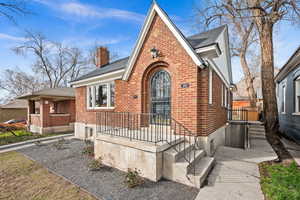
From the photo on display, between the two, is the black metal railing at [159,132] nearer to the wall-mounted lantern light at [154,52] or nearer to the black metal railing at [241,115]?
the wall-mounted lantern light at [154,52]

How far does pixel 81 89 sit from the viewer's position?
9.84m

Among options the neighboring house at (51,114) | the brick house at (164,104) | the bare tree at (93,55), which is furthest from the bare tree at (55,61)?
the brick house at (164,104)

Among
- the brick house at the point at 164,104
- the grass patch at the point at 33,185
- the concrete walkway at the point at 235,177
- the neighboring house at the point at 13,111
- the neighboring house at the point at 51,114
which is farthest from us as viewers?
the neighboring house at the point at 13,111

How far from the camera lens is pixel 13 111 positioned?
2138 centimetres

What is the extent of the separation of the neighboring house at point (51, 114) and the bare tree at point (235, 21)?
1213 centimetres

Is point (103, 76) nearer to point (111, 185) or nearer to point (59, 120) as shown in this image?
point (111, 185)

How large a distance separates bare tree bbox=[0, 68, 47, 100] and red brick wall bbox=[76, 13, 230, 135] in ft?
98.0

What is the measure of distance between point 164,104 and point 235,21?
850cm

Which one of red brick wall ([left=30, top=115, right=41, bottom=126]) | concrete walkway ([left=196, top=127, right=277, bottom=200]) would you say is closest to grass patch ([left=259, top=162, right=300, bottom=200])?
concrete walkway ([left=196, top=127, right=277, bottom=200])

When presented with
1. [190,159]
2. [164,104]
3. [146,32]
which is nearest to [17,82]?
[146,32]

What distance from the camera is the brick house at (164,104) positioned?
3.96 meters

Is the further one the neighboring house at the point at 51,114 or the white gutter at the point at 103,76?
the neighboring house at the point at 51,114

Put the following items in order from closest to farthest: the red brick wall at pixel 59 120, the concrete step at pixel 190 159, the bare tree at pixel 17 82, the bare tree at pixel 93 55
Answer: the concrete step at pixel 190 159 → the red brick wall at pixel 59 120 → the bare tree at pixel 93 55 → the bare tree at pixel 17 82

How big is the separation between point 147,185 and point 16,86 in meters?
36.2
